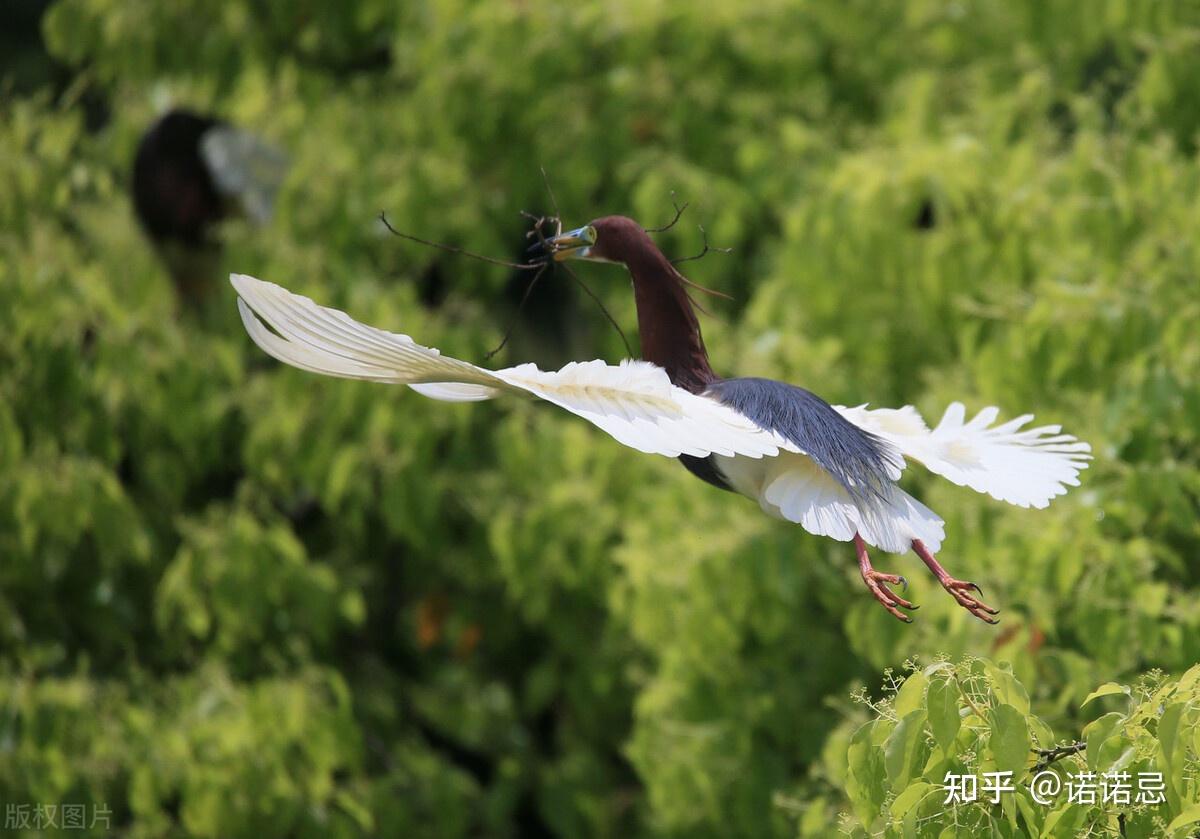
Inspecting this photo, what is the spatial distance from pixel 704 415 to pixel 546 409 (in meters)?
3.17

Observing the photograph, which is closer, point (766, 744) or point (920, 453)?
point (920, 453)

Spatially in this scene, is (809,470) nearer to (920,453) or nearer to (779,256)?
(920,453)

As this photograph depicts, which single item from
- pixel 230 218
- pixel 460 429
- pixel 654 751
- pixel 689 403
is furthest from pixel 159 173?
pixel 689 403

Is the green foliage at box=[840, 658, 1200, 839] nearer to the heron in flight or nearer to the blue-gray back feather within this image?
the heron in flight

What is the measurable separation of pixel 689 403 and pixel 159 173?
139 inches

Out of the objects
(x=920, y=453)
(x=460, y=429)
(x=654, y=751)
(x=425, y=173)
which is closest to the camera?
(x=920, y=453)

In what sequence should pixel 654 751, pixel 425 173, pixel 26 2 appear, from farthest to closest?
pixel 26 2, pixel 425 173, pixel 654 751

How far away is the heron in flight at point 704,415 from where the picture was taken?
175 centimetres

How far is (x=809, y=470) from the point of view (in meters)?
1.94

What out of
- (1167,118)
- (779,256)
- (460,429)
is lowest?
(460,429)

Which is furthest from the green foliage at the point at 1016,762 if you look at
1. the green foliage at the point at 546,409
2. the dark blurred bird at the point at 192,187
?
the dark blurred bird at the point at 192,187

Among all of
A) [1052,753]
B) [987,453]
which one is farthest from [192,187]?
[1052,753]

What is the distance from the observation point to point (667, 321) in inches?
76.4

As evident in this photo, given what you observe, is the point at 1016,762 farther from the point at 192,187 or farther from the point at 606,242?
the point at 192,187
